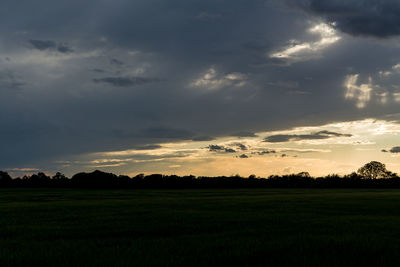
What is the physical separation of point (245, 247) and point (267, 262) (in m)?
1.47

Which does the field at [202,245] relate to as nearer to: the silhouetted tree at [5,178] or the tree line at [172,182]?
the tree line at [172,182]

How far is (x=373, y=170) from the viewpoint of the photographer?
153125mm

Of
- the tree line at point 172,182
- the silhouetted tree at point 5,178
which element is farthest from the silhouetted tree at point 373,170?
the silhouetted tree at point 5,178

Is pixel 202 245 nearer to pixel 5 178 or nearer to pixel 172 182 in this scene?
pixel 172 182

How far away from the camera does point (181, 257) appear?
8656mm

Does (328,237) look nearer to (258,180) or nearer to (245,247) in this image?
(245,247)

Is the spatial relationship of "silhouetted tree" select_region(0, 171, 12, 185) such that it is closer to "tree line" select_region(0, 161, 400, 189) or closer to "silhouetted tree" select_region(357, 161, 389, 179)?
"tree line" select_region(0, 161, 400, 189)

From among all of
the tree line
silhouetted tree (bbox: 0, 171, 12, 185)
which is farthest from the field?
silhouetted tree (bbox: 0, 171, 12, 185)

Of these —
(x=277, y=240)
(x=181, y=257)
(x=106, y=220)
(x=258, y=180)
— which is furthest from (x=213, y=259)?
(x=258, y=180)

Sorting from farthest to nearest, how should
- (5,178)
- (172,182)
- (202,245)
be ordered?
(5,178)
(172,182)
(202,245)

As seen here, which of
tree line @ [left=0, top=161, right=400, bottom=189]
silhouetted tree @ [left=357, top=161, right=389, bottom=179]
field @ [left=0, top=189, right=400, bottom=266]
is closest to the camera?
field @ [left=0, top=189, right=400, bottom=266]

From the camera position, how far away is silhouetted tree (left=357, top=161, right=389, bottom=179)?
496 feet

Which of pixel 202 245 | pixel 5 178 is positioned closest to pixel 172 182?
pixel 5 178

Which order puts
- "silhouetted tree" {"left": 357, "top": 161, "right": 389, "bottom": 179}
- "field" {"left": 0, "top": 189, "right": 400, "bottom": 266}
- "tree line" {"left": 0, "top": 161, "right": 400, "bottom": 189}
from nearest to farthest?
"field" {"left": 0, "top": 189, "right": 400, "bottom": 266}, "tree line" {"left": 0, "top": 161, "right": 400, "bottom": 189}, "silhouetted tree" {"left": 357, "top": 161, "right": 389, "bottom": 179}
